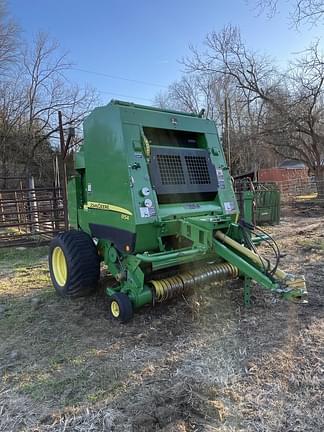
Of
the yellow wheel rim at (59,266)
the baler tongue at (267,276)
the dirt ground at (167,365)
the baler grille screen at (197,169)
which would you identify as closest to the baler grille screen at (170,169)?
the baler grille screen at (197,169)

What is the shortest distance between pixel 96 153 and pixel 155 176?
0.76 m

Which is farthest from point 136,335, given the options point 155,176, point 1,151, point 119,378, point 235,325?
point 1,151

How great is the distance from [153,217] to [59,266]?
5.55ft

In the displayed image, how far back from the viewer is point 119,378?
249 cm

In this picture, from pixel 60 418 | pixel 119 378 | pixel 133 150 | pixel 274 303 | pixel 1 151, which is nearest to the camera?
pixel 60 418

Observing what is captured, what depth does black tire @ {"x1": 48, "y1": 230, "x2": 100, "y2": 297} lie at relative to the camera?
3.85 meters

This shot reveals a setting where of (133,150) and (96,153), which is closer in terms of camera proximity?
(133,150)

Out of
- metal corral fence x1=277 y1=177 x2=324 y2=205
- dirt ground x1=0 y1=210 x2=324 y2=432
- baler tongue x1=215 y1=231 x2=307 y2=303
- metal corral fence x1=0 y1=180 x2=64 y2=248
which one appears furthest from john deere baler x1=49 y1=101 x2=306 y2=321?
metal corral fence x1=277 y1=177 x2=324 y2=205

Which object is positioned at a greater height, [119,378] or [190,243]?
[190,243]

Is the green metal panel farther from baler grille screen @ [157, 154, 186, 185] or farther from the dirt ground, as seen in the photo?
baler grille screen @ [157, 154, 186, 185]

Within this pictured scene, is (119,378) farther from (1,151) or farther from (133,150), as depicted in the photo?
(1,151)

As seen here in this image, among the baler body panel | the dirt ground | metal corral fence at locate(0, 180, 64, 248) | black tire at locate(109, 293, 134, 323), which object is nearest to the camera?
the dirt ground

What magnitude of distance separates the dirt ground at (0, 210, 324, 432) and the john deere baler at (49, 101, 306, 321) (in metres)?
0.27

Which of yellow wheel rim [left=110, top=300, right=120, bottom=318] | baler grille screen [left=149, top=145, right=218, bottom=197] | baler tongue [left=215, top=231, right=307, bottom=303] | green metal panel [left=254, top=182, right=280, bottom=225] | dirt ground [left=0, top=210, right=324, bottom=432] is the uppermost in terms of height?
baler grille screen [left=149, top=145, right=218, bottom=197]
